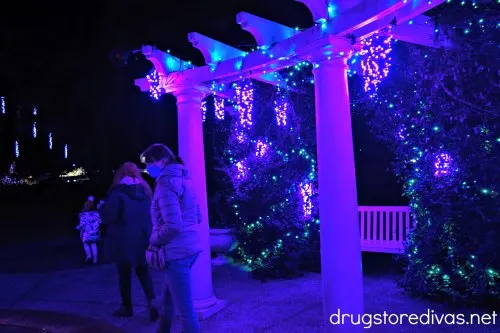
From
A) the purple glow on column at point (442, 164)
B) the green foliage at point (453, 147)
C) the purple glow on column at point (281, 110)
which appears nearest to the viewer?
the green foliage at point (453, 147)

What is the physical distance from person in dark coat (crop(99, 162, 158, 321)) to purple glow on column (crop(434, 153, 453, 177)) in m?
3.42

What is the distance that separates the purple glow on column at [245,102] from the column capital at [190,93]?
0.74 m

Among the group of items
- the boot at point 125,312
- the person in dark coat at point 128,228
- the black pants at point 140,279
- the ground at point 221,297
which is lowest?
the ground at point 221,297

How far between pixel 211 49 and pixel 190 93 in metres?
0.62

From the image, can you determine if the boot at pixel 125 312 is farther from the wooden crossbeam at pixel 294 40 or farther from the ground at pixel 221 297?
the wooden crossbeam at pixel 294 40

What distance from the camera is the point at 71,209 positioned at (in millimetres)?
21828

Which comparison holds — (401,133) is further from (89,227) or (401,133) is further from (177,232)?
(89,227)

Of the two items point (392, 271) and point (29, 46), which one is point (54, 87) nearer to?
point (29, 46)

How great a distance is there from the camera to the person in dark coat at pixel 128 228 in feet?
16.6

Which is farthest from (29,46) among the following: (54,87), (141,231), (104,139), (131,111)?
(141,231)

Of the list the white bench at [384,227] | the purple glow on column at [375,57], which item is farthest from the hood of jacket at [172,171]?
the white bench at [384,227]

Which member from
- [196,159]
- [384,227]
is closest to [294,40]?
[196,159]

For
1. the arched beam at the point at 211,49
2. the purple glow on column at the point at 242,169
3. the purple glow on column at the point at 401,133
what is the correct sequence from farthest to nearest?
the purple glow on column at the point at 242,169, the purple glow on column at the point at 401,133, the arched beam at the point at 211,49

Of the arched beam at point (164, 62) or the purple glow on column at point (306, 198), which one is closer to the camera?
the arched beam at point (164, 62)
